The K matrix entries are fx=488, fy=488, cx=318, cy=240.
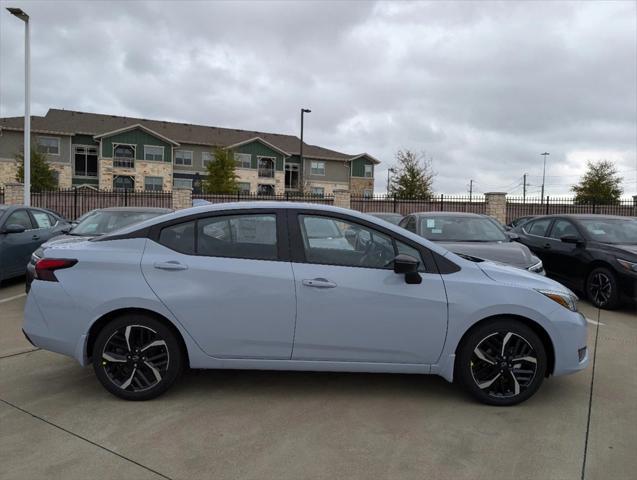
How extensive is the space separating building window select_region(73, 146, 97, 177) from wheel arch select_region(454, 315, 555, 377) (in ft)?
156

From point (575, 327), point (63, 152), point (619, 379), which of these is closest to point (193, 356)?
point (575, 327)

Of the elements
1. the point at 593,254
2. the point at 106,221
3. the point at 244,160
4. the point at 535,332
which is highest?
the point at 244,160

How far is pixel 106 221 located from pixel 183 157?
138 ft

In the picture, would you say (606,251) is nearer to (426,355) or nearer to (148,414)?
(426,355)

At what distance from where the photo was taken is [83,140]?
4488 centimetres

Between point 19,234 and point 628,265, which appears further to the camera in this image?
point 19,234

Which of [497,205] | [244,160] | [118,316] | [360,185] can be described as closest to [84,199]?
[497,205]

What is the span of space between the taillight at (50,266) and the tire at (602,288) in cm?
741

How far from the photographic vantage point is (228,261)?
12.3ft

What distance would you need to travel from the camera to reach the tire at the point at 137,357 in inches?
146

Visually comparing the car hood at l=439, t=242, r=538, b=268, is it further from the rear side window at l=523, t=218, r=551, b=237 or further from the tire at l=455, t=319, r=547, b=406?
the tire at l=455, t=319, r=547, b=406

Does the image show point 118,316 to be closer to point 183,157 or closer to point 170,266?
point 170,266

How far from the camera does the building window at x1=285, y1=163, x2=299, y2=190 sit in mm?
55219

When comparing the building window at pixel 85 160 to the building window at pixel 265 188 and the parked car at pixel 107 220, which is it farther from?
the parked car at pixel 107 220
